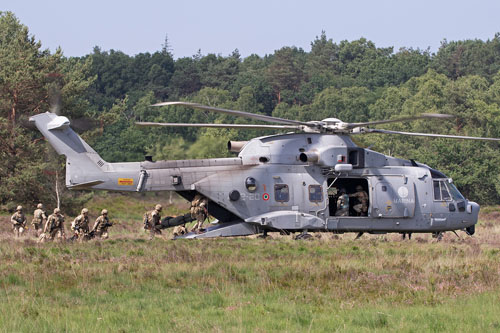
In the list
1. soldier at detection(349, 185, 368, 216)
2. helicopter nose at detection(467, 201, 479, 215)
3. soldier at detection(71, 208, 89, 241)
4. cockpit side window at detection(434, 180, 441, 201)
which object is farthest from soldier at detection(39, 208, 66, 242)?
helicopter nose at detection(467, 201, 479, 215)

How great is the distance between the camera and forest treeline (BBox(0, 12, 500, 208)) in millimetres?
44938

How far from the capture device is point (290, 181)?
23.1m

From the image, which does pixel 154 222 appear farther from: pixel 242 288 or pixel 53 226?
pixel 242 288

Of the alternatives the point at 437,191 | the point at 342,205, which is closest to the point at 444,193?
the point at 437,191

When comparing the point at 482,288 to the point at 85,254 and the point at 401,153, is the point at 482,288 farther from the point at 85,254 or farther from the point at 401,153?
the point at 401,153

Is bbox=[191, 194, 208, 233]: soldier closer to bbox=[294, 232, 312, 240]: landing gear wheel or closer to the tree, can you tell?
bbox=[294, 232, 312, 240]: landing gear wheel

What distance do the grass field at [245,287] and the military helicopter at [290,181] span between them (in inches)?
76.5

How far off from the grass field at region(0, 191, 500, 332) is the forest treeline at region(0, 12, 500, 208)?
577cm

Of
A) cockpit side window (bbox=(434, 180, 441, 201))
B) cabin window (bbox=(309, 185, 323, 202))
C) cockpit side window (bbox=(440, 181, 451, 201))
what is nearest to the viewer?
cabin window (bbox=(309, 185, 323, 202))

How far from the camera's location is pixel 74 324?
435 inches

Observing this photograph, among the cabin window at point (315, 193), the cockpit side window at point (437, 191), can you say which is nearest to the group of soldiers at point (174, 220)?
the cabin window at point (315, 193)

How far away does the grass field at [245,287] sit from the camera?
11.5 metres

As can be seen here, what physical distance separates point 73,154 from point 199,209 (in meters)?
4.06

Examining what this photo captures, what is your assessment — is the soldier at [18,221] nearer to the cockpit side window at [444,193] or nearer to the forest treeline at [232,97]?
the forest treeline at [232,97]
